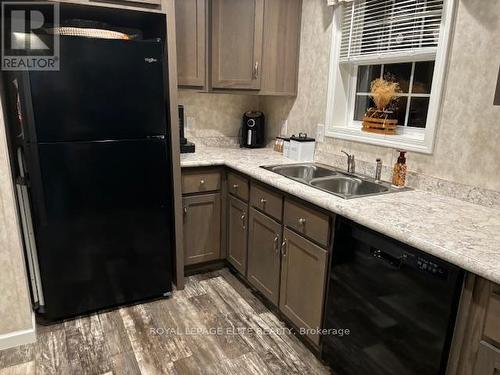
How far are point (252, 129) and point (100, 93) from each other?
145cm

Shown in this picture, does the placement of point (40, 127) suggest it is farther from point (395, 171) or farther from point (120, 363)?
point (395, 171)

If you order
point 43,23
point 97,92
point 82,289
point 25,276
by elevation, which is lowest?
point 82,289

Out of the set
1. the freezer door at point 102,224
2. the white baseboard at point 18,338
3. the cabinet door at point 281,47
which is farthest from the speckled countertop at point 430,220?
the white baseboard at point 18,338

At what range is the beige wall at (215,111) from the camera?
3030 millimetres

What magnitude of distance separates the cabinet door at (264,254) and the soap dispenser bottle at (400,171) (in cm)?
72

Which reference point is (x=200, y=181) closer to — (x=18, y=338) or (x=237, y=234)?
(x=237, y=234)

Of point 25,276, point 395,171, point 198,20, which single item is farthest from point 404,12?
point 25,276

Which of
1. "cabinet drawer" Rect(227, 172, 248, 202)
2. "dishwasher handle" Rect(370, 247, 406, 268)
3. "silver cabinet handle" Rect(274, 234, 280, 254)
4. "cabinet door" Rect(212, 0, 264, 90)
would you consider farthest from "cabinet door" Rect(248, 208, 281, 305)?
"cabinet door" Rect(212, 0, 264, 90)

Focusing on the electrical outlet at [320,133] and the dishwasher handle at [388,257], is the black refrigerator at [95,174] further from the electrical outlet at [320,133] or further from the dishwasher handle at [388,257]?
the dishwasher handle at [388,257]

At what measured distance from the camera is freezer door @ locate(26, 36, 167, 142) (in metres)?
1.81

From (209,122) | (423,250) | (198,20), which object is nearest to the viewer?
(423,250)

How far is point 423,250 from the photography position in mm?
1242

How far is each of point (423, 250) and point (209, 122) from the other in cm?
227

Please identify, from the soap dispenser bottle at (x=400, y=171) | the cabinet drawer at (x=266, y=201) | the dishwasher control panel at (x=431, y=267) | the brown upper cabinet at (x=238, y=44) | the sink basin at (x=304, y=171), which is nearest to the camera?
the dishwasher control panel at (x=431, y=267)
